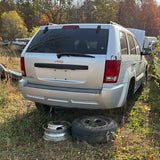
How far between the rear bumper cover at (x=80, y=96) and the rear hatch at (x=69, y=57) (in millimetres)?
115

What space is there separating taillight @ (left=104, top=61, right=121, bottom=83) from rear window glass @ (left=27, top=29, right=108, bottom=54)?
235 mm

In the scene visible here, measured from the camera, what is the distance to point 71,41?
3.08 meters

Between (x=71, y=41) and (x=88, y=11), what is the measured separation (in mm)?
43199

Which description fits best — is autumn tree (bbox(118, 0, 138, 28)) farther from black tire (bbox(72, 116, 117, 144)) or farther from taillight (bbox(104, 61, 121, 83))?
black tire (bbox(72, 116, 117, 144))

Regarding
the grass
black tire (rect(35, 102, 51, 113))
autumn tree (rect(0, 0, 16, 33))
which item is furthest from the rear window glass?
autumn tree (rect(0, 0, 16, 33))

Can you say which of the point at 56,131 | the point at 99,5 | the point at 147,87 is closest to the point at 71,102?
the point at 56,131

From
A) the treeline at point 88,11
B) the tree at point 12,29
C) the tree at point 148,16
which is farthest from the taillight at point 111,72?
the tree at point 148,16

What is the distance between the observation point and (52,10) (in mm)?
43219

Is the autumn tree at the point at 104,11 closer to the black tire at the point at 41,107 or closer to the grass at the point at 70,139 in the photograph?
the grass at the point at 70,139

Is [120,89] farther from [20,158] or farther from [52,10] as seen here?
[52,10]

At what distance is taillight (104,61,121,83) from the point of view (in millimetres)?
2734

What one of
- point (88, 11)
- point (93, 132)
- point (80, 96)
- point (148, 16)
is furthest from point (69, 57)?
point (148, 16)

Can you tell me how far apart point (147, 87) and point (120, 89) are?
3.76 meters

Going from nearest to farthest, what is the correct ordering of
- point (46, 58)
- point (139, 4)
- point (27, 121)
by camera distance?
1. point (46, 58)
2. point (27, 121)
3. point (139, 4)
